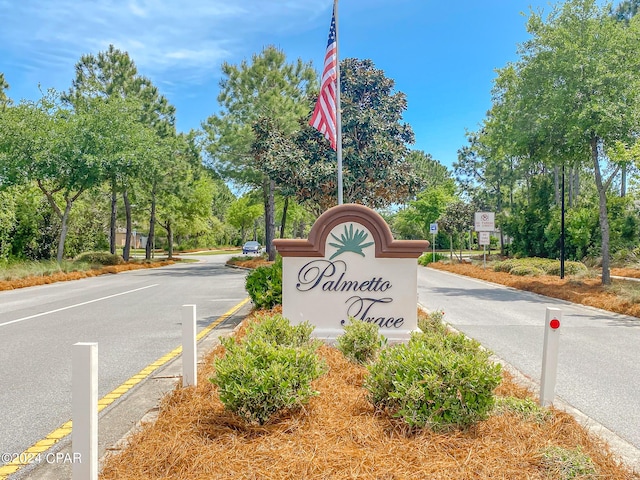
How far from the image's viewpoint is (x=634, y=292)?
45.9 feet

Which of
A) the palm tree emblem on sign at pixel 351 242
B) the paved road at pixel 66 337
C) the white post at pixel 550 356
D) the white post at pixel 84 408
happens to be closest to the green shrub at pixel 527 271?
the paved road at pixel 66 337

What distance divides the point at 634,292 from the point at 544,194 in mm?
21816

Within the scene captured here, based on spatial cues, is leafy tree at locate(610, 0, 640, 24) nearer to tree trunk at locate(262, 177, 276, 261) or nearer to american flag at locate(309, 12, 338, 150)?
tree trunk at locate(262, 177, 276, 261)

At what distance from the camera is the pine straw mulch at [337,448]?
9.96ft

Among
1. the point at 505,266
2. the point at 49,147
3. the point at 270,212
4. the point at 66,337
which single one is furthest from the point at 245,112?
the point at 66,337

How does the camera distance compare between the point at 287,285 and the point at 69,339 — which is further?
the point at 69,339

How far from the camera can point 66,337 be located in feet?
28.9

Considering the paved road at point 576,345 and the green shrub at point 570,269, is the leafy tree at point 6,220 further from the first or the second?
the green shrub at point 570,269

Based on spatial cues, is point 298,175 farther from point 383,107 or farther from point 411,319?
point 411,319

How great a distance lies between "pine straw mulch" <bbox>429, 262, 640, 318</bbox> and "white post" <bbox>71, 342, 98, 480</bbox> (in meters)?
12.7

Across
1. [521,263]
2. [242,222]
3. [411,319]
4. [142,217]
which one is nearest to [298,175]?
[411,319]

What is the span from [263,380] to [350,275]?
3.26 metres

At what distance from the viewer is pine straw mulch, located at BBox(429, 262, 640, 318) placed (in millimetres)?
12734

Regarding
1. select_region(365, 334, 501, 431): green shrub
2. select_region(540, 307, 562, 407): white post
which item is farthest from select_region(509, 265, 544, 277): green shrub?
select_region(365, 334, 501, 431): green shrub
